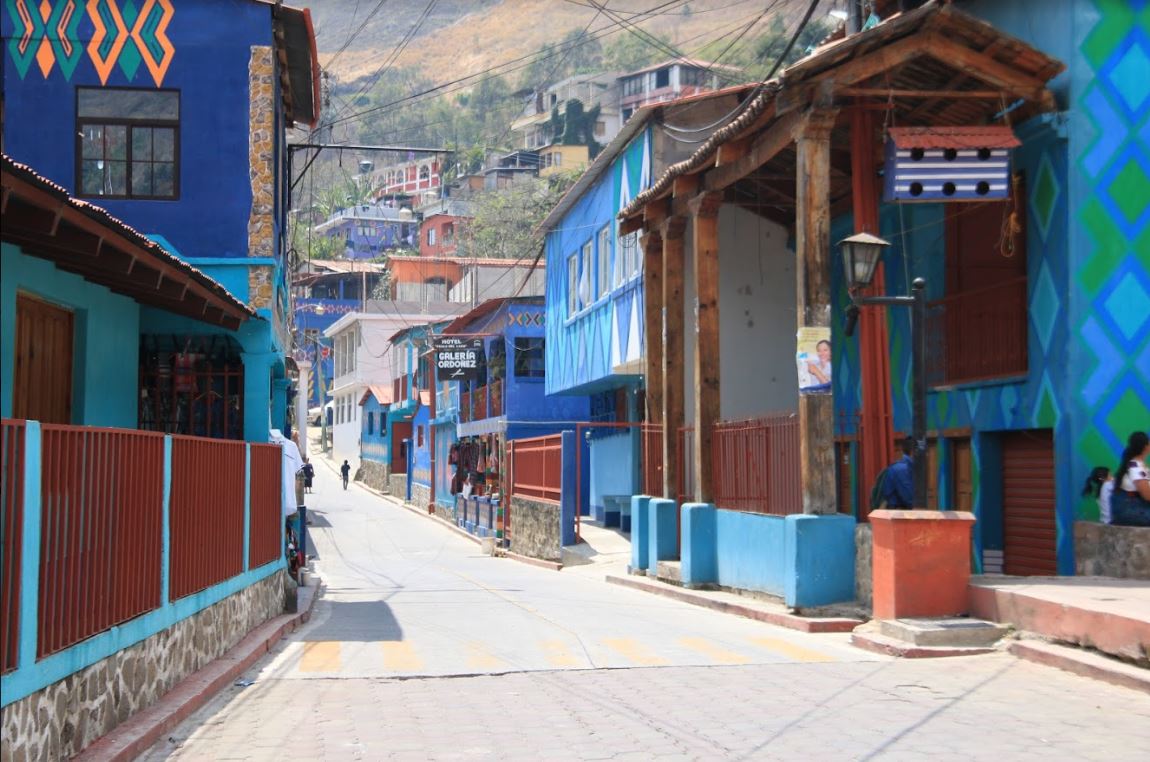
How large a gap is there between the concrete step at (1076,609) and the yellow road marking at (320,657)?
5893 millimetres

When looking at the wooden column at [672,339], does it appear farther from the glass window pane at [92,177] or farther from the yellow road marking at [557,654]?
the glass window pane at [92,177]

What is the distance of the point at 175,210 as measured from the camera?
1744 centimetres

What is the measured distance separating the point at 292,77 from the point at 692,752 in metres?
15.5

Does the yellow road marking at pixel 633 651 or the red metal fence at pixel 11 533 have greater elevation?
the red metal fence at pixel 11 533

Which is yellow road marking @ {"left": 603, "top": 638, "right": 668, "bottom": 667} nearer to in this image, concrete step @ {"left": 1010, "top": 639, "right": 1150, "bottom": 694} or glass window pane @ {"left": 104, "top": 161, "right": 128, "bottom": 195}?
concrete step @ {"left": 1010, "top": 639, "right": 1150, "bottom": 694}

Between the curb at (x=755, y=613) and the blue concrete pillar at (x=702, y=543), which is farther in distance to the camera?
the blue concrete pillar at (x=702, y=543)

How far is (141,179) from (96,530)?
1028cm

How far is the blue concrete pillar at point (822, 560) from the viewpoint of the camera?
1479 cm

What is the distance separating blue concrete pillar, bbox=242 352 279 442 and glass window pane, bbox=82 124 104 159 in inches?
131

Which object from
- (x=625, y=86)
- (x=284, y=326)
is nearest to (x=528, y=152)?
(x=625, y=86)

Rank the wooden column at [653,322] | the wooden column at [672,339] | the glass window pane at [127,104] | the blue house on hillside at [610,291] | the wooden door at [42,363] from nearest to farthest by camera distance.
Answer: the wooden door at [42,363], the glass window pane at [127,104], the wooden column at [672,339], the wooden column at [653,322], the blue house on hillside at [610,291]

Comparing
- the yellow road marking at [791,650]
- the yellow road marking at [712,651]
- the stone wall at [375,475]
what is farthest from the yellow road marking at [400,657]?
the stone wall at [375,475]

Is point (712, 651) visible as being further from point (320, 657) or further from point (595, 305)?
point (595, 305)

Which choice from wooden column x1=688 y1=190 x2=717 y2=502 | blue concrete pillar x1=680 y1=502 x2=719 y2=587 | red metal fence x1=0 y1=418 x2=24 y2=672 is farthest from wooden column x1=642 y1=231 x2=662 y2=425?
red metal fence x1=0 y1=418 x2=24 y2=672
